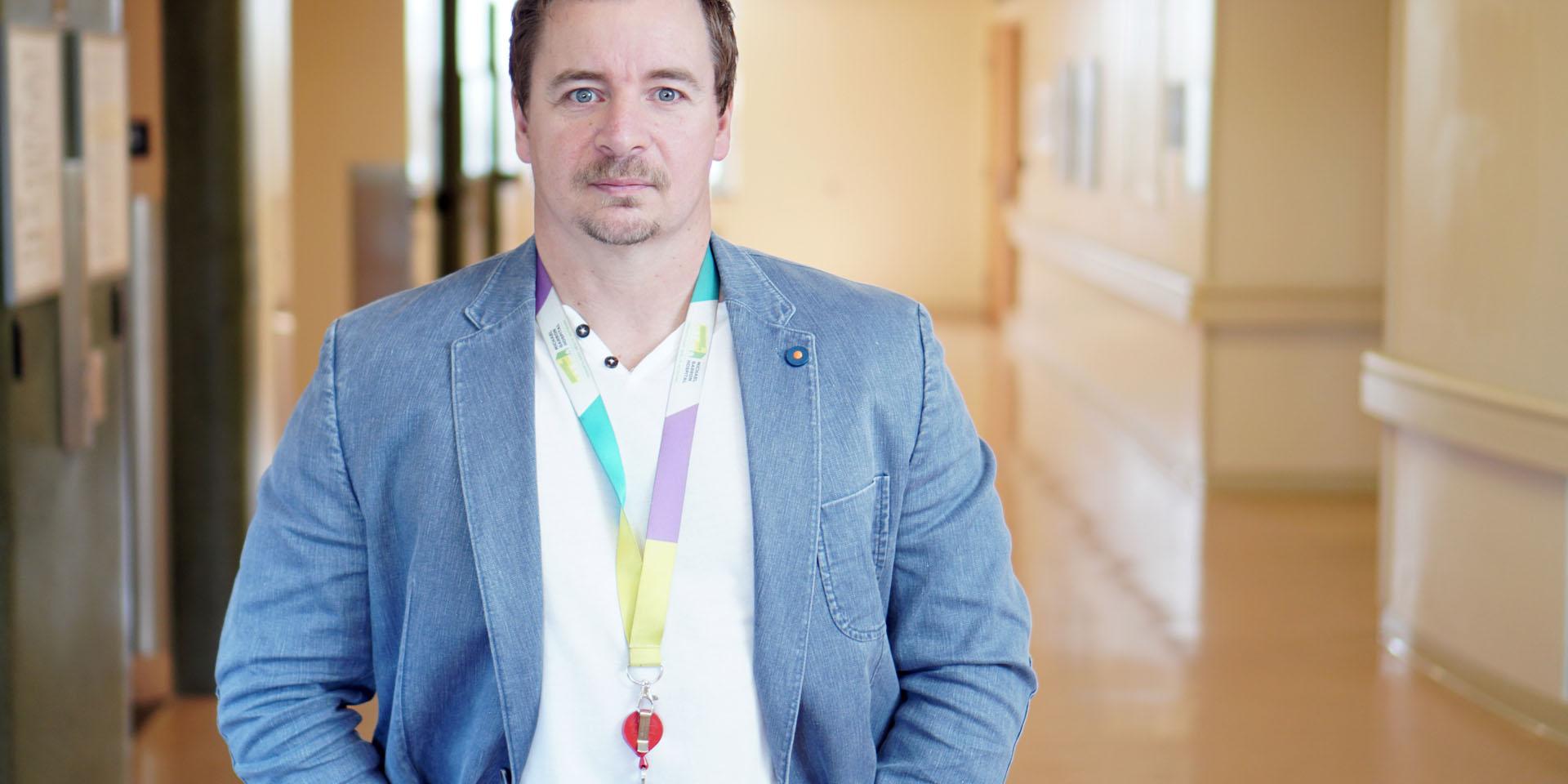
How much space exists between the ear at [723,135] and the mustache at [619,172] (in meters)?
0.11

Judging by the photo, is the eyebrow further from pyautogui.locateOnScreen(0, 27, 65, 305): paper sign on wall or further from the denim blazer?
pyautogui.locateOnScreen(0, 27, 65, 305): paper sign on wall

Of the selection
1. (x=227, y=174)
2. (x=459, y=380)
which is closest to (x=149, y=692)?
(x=227, y=174)

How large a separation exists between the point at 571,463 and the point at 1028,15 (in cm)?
1306

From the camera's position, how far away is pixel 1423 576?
503cm

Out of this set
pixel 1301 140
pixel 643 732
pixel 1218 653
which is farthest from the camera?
pixel 1301 140

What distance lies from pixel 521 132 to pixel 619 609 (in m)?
0.49

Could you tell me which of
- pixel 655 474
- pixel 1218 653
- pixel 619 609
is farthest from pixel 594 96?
pixel 1218 653

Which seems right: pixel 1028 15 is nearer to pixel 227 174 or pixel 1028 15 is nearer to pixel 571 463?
pixel 227 174

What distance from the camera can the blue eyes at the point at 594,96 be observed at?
61.2 inches

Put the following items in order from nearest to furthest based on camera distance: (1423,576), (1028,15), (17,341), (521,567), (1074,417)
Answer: (521,567) → (17,341) → (1423,576) → (1074,417) → (1028,15)

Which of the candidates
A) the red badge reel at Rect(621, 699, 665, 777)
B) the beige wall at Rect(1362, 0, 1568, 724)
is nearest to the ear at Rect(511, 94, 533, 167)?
the red badge reel at Rect(621, 699, 665, 777)

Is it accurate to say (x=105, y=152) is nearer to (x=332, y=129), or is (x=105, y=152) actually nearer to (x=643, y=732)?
(x=643, y=732)

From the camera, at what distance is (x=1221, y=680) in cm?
487

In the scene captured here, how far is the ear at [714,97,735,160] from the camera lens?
1.65 metres
